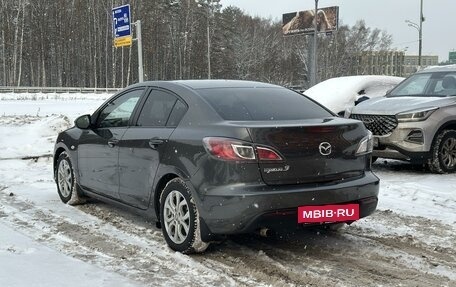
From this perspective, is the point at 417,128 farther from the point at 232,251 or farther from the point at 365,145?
the point at 232,251

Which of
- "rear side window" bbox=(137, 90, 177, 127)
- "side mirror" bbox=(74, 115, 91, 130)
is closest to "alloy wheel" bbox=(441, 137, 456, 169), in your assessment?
"rear side window" bbox=(137, 90, 177, 127)

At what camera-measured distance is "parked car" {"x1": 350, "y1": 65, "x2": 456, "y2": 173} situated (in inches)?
319

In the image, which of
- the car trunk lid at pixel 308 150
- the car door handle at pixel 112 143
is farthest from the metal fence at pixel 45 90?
the car trunk lid at pixel 308 150

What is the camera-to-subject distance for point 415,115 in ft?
26.6

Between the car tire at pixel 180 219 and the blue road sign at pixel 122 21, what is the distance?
1701 centimetres

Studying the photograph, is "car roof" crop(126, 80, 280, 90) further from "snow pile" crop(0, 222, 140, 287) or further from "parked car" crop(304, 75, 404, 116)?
"parked car" crop(304, 75, 404, 116)

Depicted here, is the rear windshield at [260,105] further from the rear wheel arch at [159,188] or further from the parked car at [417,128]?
the parked car at [417,128]

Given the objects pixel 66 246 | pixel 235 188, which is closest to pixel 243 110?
pixel 235 188

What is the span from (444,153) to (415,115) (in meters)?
0.84

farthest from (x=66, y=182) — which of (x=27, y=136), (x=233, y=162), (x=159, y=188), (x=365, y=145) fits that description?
(x=27, y=136)

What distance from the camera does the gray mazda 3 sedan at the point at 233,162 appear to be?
4.16 meters

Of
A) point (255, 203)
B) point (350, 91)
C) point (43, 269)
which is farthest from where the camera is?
point (350, 91)

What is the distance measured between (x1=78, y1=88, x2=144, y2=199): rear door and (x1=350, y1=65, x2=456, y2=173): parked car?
4.20 meters

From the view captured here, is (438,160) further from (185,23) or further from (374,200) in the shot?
(185,23)
